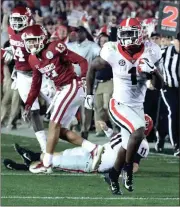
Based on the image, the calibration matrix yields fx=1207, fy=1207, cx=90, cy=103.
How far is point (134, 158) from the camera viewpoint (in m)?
12.2

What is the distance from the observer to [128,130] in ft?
39.1

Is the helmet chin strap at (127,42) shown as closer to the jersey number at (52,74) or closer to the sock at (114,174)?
the sock at (114,174)

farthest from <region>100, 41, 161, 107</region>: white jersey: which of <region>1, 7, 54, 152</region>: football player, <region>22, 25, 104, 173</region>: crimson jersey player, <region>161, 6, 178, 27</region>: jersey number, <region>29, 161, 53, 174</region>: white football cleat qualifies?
<region>161, 6, 178, 27</region>: jersey number

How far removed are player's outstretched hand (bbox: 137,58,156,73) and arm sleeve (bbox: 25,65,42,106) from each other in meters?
1.85

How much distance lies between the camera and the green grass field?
10953 mm

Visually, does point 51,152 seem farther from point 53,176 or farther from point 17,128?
point 17,128

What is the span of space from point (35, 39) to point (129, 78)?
166cm

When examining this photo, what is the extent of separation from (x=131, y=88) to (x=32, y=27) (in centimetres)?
180

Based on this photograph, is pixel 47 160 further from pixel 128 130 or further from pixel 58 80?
pixel 128 130

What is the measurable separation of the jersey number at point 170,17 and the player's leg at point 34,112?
3391 millimetres

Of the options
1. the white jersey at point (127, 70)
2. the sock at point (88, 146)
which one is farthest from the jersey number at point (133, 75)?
the sock at point (88, 146)

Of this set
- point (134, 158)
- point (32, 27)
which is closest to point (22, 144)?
point (32, 27)

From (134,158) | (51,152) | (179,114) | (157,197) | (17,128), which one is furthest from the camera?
(17,128)

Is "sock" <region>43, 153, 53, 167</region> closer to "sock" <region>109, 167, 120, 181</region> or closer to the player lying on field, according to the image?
the player lying on field
